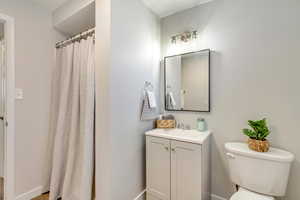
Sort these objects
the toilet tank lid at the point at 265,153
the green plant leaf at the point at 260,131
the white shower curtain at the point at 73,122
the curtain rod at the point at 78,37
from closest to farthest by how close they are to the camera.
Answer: the toilet tank lid at the point at 265,153 < the green plant leaf at the point at 260,131 < the white shower curtain at the point at 73,122 < the curtain rod at the point at 78,37

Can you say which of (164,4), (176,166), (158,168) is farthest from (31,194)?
(164,4)

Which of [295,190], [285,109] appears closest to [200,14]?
[285,109]

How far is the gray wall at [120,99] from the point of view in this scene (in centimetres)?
127

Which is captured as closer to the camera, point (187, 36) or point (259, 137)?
point (259, 137)

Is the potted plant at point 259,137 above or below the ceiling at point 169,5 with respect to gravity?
below

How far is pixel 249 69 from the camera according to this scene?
142 cm

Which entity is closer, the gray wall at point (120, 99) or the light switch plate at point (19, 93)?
the gray wall at point (120, 99)

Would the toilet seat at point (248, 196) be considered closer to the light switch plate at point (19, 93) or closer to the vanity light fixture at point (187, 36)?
the vanity light fixture at point (187, 36)

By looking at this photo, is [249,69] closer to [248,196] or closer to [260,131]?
[260,131]

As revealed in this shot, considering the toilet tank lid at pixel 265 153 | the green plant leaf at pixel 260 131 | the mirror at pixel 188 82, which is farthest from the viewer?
the mirror at pixel 188 82

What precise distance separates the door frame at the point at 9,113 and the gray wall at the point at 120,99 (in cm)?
100

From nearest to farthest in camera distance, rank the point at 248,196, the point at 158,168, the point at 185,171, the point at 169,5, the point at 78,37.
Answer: the point at 248,196
the point at 185,171
the point at 158,168
the point at 78,37
the point at 169,5

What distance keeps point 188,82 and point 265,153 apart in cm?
101

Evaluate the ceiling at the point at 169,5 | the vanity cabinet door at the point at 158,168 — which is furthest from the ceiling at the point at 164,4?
the vanity cabinet door at the point at 158,168
